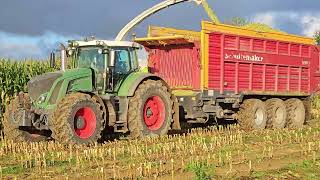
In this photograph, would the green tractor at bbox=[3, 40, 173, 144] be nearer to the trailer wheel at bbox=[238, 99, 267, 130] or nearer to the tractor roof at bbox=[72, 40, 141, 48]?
the tractor roof at bbox=[72, 40, 141, 48]

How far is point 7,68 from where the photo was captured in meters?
15.9

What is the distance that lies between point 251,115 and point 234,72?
1256 mm

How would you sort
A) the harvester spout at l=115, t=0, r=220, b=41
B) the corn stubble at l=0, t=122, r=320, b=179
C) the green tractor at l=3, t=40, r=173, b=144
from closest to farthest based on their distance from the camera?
the corn stubble at l=0, t=122, r=320, b=179 → the green tractor at l=3, t=40, r=173, b=144 → the harvester spout at l=115, t=0, r=220, b=41

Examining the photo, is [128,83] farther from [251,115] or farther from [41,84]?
[251,115]

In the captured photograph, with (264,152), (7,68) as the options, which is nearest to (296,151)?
(264,152)

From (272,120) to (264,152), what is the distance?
5805 mm

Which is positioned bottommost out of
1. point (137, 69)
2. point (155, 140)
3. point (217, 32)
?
point (155, 140)

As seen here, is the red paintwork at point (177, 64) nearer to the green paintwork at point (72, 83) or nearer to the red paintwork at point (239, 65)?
the red paintwork at point (239, 65)

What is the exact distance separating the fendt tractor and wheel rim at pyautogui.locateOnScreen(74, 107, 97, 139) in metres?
0.02

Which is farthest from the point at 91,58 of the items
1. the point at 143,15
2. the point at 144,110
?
the point at 143,15

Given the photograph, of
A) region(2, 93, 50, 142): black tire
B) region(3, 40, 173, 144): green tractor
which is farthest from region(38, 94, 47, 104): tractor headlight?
region(2, 93, 50, 142): black tire

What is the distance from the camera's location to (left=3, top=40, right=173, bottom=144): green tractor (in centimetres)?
1055

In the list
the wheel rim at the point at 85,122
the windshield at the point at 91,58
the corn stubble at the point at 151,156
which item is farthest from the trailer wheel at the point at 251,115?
the wheel rim at the point at 85,122

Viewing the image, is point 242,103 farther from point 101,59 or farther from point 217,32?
point 101,59
